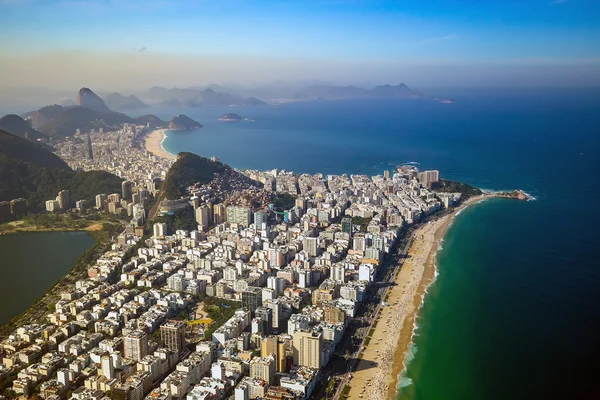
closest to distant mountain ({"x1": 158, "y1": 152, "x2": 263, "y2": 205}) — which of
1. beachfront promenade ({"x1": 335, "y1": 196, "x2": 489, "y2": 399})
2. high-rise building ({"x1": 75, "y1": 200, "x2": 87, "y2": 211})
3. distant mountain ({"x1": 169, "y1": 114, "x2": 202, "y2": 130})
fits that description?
high-rise building ({"x1": 75, "y1": 200, "x2": 87, "y2": 211})

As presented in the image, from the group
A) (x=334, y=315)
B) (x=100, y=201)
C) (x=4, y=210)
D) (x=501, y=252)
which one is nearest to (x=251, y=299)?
(x=334, y=315)

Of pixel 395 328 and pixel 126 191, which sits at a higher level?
pixel 126 191

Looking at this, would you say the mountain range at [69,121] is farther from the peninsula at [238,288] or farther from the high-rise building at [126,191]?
the peninsula at [238,288]

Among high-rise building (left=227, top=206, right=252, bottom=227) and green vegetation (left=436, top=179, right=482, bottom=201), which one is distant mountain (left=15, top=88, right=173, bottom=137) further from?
green vegetation (left=436, top=179, right=482, bottom=201)

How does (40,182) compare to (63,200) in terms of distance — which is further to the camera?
(40,182)

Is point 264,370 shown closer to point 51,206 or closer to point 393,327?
point 393,327

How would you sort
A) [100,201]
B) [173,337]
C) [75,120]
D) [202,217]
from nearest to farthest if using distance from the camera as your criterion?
1. [173,337]
2. [202,217]
3. [100,201]
4. [75,120]

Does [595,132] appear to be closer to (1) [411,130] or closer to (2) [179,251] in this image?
(1) [411,130]

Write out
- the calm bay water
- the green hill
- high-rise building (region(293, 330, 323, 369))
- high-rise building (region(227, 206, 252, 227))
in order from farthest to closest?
the green hill
high-rise building (region(227, 206, 252, 227))
the calm bay water
high-rise building (region(293, 330, 323, 369))
